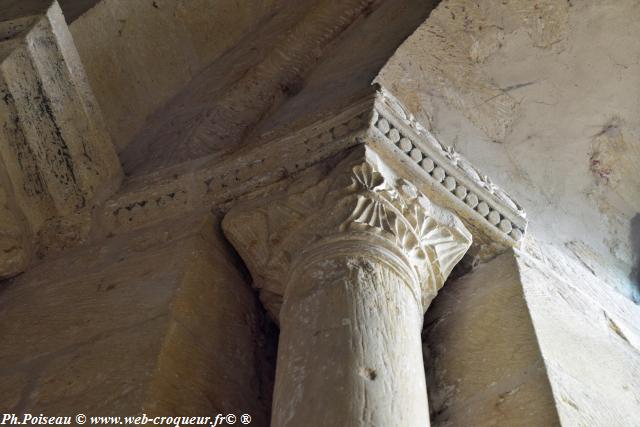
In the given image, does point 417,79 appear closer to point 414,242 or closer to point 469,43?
point 469,43

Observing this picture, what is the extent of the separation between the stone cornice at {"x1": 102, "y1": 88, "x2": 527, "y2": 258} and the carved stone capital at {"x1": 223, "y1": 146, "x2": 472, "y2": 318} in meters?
0.07

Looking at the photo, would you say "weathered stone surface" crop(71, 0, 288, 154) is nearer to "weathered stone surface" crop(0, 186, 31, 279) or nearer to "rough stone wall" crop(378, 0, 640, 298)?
"weathered stone surface" crop(0, 186, 31, 279)

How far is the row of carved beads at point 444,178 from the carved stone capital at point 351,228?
95 mm

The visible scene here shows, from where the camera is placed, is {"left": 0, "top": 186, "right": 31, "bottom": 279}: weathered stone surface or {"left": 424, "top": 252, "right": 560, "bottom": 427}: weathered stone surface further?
{"left": 0, "top": 186, "right": 31, "bottom": 279}: weathered stone surface

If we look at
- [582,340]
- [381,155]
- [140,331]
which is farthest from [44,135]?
[582,340]

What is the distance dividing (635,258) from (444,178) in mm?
1129

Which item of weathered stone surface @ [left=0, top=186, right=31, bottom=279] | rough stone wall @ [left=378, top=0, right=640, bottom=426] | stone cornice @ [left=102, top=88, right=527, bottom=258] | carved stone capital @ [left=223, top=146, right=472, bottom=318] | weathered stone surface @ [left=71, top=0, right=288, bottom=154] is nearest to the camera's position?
carved stone capital @ [left=223, top=146, right=472, bottom=318]

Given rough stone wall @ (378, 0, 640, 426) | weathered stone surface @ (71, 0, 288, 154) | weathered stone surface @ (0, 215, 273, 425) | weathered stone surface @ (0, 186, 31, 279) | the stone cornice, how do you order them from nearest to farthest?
weathered stone surface @ (0, 215, 273, 425) → the stone cornice → weathered stone surface @ (0, 186, 31, 279) → rough stone wall @ (378, 0, 640, 426) → weathered stone surface @ (71, 0, 288, 154)

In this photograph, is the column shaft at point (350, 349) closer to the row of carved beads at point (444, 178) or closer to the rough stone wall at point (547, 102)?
the row of carved beads at point (444, 178)

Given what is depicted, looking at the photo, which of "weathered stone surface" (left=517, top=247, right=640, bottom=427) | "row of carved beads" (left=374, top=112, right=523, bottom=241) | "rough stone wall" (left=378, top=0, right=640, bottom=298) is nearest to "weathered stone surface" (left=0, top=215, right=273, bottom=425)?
"row of carved beads" (left=374, top=112, right=523, bottom=241)

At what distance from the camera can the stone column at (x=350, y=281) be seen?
1776 millimetres

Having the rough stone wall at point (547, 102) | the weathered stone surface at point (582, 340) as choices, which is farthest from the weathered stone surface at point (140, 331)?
the rough stone wall at point (547, 102)

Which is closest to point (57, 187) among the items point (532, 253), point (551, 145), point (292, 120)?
point (292, 120)

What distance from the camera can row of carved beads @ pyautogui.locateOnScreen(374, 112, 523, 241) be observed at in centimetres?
254
